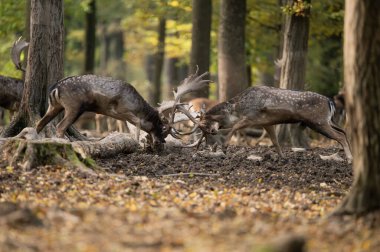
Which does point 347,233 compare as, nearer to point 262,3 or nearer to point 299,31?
point 299,31

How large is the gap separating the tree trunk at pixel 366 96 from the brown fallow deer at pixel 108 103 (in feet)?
21.5

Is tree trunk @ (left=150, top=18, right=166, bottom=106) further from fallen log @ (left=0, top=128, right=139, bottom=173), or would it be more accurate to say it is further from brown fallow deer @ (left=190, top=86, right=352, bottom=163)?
fallen log @ (left=0, top=128, right=139, bottom=173)

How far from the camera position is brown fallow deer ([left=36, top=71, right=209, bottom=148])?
12898 mm

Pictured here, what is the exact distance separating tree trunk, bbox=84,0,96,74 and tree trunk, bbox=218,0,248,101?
8.07 meters

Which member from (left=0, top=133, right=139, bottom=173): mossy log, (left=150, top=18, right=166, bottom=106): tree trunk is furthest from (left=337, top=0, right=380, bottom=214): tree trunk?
(left=150, top=18, right=166, bottom=106): tree trunk

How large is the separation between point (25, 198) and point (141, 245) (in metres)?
2.92

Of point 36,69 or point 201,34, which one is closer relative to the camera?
point 36,69

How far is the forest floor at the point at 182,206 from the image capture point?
6295 millimetres

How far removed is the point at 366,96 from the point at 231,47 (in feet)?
38.5

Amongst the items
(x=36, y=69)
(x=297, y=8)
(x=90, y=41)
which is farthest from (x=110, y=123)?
(x=36, y=69)

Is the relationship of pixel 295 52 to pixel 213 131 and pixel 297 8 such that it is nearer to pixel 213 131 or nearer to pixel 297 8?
pixel 297 8

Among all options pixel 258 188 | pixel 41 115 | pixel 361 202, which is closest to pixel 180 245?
pixel 361 202

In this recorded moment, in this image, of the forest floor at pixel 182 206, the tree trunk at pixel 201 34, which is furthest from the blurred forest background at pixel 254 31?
the forest floor at pixel 182 206

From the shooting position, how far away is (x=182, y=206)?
341 inches
